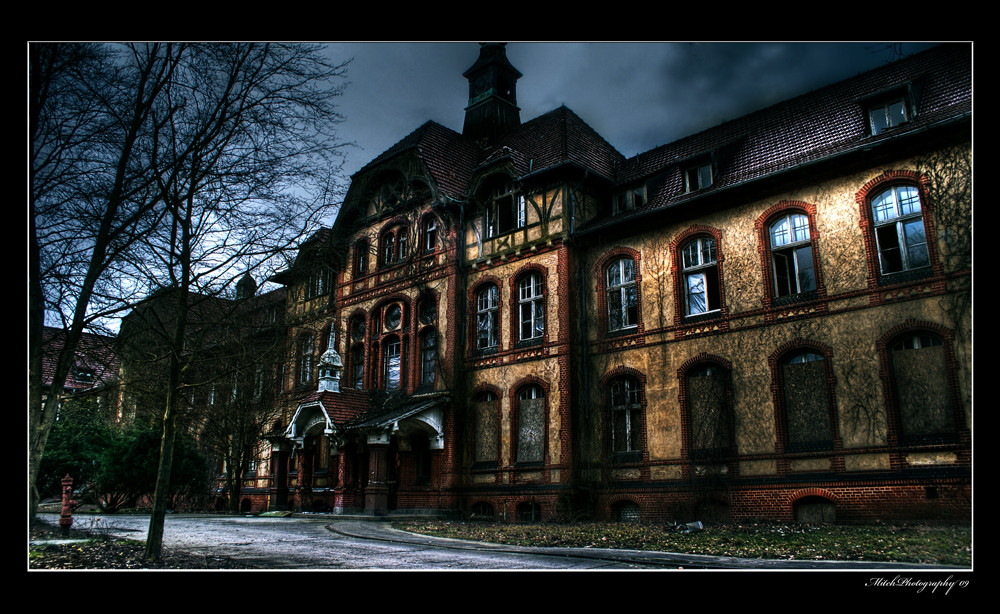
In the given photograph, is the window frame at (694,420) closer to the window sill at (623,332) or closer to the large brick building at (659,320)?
the large brick building at (659,320)

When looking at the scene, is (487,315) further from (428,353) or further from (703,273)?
(703,273)

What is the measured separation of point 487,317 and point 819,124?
34.1 feet

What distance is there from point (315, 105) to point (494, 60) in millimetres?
18993

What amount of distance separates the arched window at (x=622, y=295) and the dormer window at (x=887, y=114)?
647 cm

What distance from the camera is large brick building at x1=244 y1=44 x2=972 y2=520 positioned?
1405cm

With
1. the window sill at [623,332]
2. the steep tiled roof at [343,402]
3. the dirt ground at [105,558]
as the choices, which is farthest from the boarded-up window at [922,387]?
the steep tiled roof at [343,402]

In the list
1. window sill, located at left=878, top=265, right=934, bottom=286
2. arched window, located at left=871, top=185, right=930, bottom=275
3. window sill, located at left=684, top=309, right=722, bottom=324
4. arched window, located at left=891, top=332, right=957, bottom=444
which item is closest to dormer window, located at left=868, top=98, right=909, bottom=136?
arched window, located at left=871, top=185, right=930, bottom=275

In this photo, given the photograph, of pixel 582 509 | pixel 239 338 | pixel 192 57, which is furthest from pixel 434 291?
pixel 192 57

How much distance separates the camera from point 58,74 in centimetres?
852

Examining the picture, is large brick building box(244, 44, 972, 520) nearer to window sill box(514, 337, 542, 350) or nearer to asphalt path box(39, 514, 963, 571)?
window sill box(514, 337, 542, 350)

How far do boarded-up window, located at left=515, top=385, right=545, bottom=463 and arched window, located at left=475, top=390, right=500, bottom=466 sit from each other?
2.71 feet

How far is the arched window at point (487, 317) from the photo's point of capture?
851 inches

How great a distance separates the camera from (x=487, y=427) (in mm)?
20906

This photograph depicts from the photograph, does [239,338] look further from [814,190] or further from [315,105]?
[814,190]
